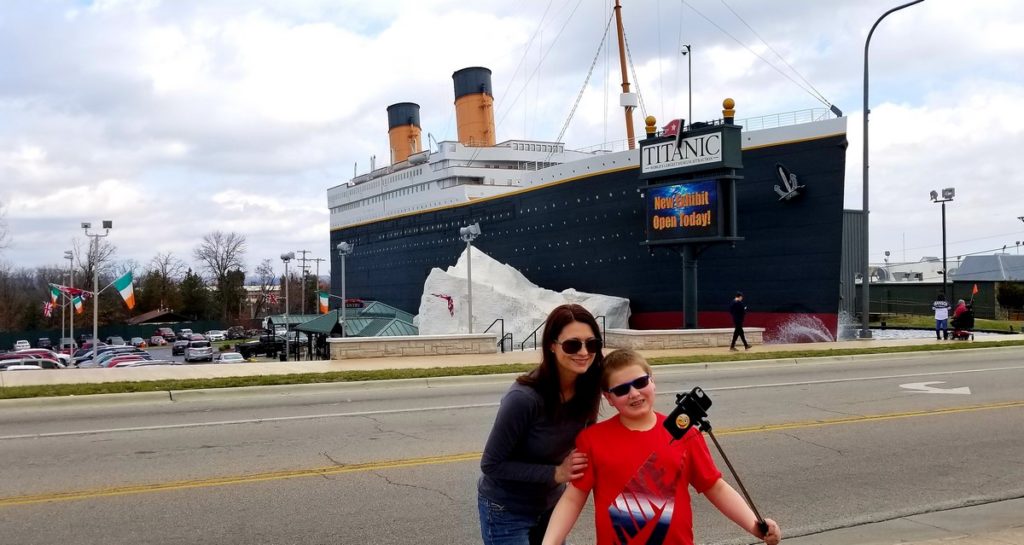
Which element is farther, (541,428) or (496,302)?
(496,302)

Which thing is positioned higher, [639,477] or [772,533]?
[639,477]

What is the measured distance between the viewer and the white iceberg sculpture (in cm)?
2753

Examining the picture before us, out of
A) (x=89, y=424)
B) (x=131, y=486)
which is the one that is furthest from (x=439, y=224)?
(x=131, y=486)

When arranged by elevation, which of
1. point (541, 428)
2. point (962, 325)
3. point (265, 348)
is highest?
point (541, 428)

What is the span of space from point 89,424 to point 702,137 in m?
16.7

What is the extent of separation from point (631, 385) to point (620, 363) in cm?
11

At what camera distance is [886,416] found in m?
10.0

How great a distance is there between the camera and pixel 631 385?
9.44 ft

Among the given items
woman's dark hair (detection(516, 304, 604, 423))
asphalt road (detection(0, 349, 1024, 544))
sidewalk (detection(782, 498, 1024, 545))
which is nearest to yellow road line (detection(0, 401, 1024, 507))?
asphalt road (detection(0, 349, 1024, 544))

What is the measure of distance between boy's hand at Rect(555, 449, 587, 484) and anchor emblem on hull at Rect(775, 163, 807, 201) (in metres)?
22.5

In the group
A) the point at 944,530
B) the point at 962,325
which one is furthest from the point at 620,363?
the point at 962,325

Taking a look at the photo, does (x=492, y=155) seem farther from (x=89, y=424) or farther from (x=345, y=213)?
(x=89, y=424)

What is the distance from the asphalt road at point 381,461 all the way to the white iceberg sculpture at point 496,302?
14.6 metres

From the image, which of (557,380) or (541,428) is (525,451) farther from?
(557,380)
